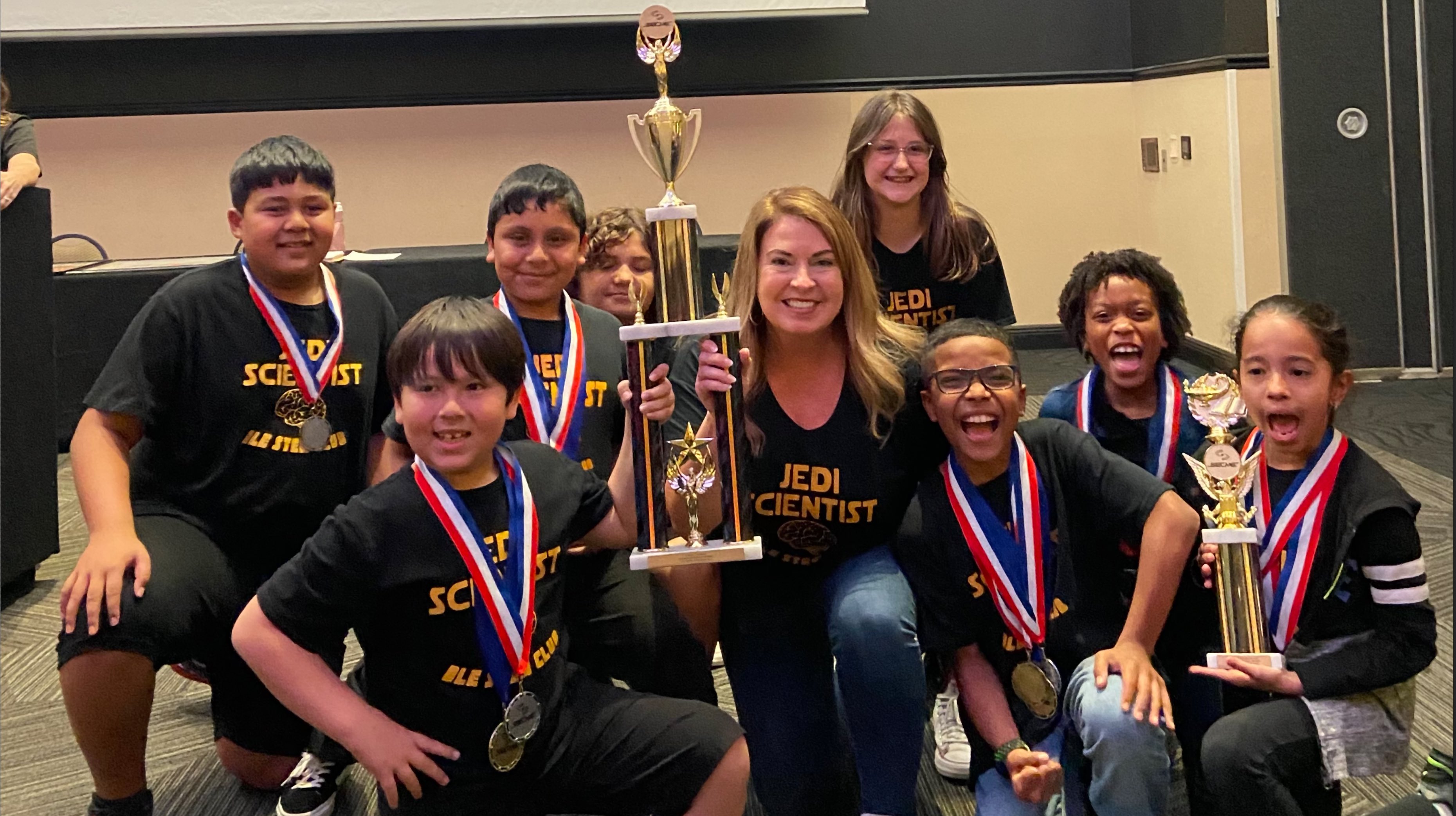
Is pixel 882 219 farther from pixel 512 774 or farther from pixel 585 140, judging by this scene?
pixel 585 140

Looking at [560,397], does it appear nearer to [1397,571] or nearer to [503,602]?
[503,602]

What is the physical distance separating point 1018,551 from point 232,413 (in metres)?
1.39

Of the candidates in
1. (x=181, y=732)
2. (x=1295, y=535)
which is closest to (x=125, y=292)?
(x=181, y=732)

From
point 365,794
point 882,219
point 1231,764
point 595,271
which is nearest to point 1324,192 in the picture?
point 882,219

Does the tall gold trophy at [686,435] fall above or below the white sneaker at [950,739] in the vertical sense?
above

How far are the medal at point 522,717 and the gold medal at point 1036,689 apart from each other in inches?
30.0

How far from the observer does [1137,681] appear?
1845 millimetres

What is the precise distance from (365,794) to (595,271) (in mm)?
Result: 1234

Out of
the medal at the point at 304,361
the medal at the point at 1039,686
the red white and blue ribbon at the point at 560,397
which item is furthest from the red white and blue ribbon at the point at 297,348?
the medal at the point at 1039,686

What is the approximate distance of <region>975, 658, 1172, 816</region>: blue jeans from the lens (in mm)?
1809

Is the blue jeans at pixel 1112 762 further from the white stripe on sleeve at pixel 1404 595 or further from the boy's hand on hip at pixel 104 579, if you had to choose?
the boy's hand on hip at pixel 104 579

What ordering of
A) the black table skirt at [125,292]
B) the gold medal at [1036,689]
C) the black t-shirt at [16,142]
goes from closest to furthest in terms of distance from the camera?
the gold medal at [1036,689] → the black t-shirt at [16,142] → the black table skirt at [125,292]

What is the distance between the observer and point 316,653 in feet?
5.84

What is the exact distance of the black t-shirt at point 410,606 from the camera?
1752 mm
